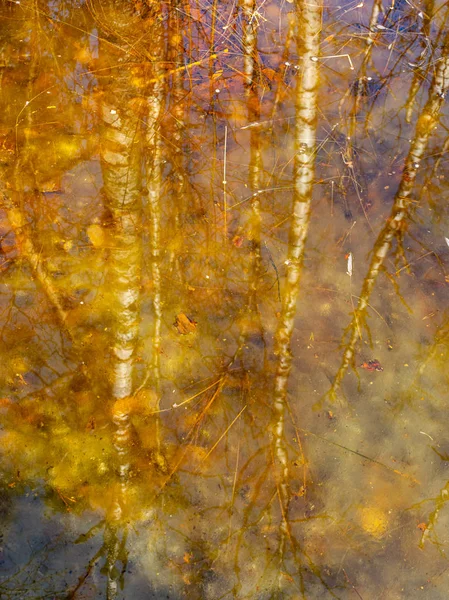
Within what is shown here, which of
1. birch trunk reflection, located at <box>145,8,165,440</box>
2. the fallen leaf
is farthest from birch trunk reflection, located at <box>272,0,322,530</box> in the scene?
birch trunk reflection, located at <box>145,8,165,440</box>

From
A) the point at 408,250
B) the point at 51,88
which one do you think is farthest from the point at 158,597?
the point at 51,88

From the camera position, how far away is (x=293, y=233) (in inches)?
156

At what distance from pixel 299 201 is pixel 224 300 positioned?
1.10 metres

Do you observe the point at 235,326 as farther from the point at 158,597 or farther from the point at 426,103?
the point at 426,103

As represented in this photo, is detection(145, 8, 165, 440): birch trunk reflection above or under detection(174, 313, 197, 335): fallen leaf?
above

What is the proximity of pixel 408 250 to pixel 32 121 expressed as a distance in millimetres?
3533

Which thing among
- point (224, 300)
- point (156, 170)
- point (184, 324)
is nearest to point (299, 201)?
point (224, 300)

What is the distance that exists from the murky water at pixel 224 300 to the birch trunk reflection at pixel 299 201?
18 mm

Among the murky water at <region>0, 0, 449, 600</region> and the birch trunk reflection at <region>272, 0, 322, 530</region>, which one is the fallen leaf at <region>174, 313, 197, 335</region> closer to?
the murky water at <region>0, 0, 449, 600</region>

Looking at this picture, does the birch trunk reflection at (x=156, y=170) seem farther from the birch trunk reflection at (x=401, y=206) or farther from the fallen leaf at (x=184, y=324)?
the birch trunk reflection at (x=401, y=206)

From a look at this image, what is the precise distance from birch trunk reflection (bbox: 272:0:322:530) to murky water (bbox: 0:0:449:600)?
2 cm

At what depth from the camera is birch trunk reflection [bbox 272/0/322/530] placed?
3.67 m

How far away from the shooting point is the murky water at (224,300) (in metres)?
3.53

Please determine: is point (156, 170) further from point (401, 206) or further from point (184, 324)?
point (401, 206)
